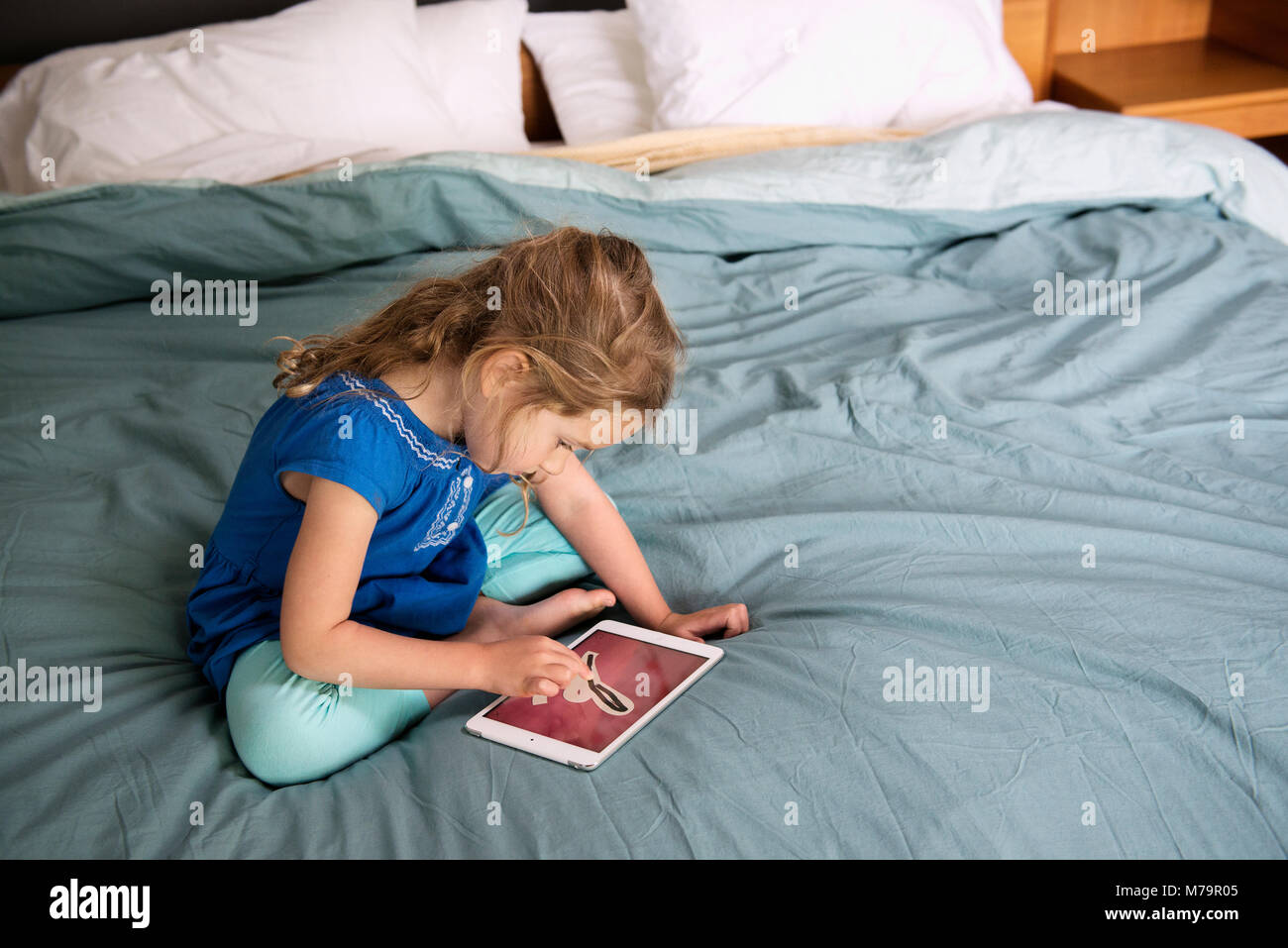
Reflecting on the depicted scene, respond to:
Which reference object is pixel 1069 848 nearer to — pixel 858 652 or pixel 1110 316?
pixel 858 652

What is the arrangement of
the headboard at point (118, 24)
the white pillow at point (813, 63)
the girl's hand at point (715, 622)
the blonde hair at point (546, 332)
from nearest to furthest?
the blonde hair at point (546, 332), the girl's hand at point (715, 622), the white pillow at point (813, 63), the headboard at point (118, 24)

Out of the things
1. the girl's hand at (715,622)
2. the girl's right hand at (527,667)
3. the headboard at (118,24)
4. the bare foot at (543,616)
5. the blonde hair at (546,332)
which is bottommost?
the bare foot at (543,616)

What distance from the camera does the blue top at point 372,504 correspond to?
882 millimetres

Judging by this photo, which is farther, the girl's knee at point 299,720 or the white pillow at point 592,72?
the white pillow at point 592,72

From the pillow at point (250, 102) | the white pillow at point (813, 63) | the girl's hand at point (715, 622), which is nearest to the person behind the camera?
the girl's hand at point (715, 622)

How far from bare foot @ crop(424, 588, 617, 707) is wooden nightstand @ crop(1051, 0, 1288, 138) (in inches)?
73.5

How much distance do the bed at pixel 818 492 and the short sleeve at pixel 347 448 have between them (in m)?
0.21

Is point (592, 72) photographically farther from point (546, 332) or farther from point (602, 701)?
point (602, 701)

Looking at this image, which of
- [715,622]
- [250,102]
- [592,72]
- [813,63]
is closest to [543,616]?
[715,622]

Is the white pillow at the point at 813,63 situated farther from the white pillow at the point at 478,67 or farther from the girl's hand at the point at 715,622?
the girl's hand at the point at 715,622

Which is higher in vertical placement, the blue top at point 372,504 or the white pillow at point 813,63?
the white pillow at point 813,63

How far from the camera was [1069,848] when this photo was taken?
72cm

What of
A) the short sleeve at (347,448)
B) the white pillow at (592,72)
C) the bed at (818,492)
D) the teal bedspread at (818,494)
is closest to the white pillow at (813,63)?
the white pillow at (592,72)
